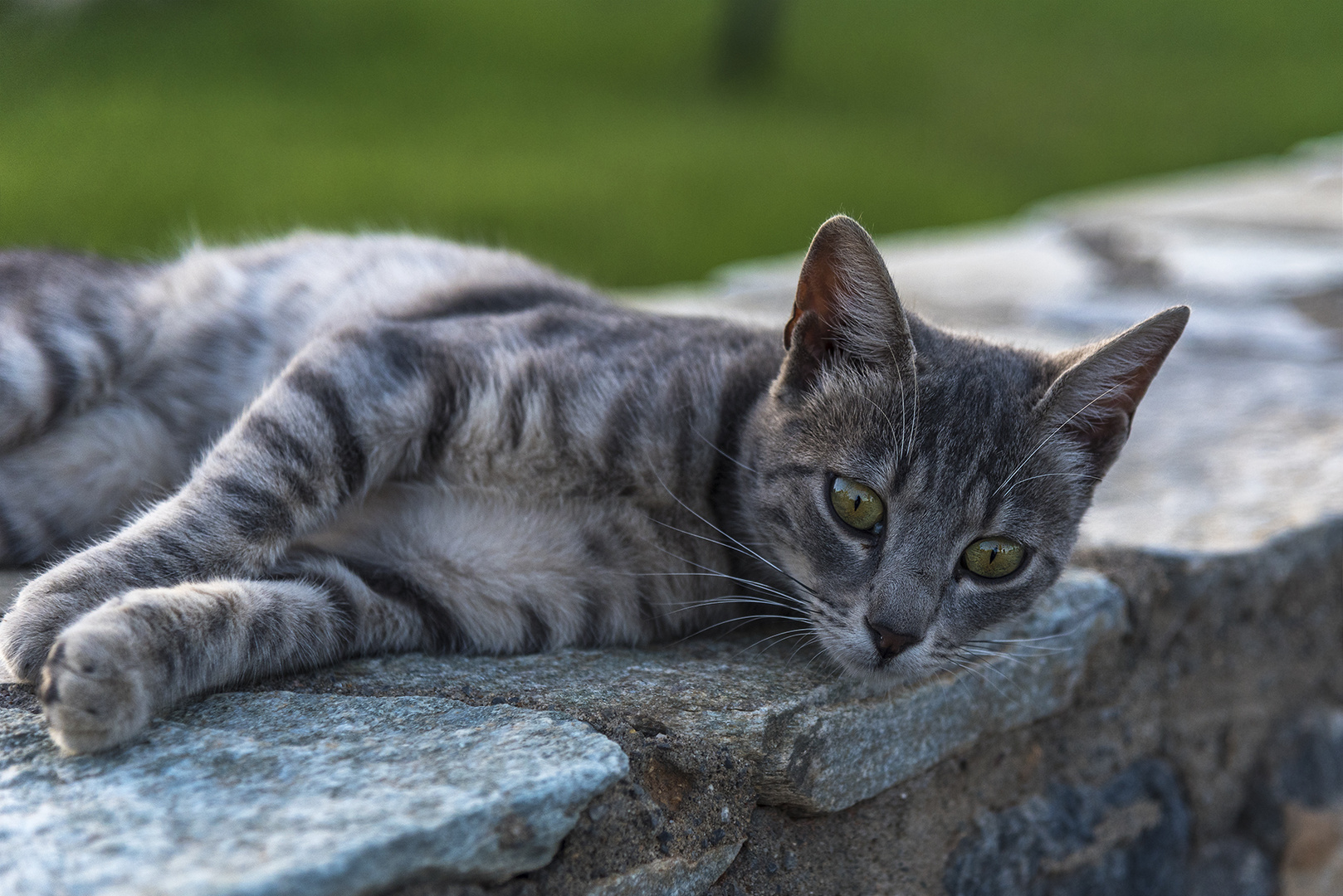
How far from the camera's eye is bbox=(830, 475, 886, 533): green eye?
1.96 meters

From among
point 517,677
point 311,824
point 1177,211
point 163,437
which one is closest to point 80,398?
point 163,437

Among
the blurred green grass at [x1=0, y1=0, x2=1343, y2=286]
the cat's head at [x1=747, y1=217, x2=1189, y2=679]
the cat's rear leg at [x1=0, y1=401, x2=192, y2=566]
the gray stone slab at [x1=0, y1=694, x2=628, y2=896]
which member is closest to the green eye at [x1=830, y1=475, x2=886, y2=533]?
the cat's head at [x1=747, y1=217, x2=1189, y2=679]

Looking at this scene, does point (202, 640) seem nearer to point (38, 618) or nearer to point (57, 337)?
point (38, 618)

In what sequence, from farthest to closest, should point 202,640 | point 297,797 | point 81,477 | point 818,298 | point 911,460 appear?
point 81,477
point 818,298
point 911,460
point 202,640
point 297,797

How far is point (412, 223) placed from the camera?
18.5ft

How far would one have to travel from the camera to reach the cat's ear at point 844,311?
6.38 ft

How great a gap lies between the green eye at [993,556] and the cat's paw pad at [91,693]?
4.34ft

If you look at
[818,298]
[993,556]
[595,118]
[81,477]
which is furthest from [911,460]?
[595,118]

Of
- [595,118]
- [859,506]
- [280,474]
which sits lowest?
[859,506]

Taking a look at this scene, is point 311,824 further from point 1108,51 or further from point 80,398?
point 1108,51

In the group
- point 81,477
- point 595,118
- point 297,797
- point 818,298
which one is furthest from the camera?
point 595,118

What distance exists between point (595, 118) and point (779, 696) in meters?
7.05

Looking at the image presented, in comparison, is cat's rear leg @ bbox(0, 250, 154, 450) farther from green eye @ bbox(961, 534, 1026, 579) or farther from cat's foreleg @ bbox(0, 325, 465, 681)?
green eye @ bbox(961, 534, 1026, 579)

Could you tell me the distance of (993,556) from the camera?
1.99 m
